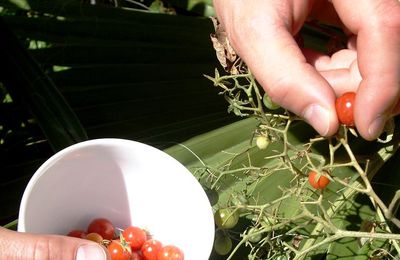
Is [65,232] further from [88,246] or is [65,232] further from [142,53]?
[142,53]

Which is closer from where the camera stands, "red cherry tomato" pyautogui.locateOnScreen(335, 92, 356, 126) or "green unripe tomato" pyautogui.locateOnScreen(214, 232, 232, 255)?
"red cherry tomato" pyautogui.locateOnScreen(335, 92, 356, 126)

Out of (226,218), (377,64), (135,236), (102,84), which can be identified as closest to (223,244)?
(226,218)

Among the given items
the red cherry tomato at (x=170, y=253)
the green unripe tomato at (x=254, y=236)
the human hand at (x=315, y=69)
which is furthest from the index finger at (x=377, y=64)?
the red cherry tomato at (x=170, y=253)

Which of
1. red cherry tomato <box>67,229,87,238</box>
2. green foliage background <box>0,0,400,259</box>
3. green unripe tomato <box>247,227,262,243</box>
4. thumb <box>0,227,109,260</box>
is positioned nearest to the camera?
thumb <box>0,227,109,260</box>

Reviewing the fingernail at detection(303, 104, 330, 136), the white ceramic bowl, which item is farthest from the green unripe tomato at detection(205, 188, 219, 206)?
the fingernail at detection(303, 104, 330, 136)

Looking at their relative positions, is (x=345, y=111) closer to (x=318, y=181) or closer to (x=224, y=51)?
(x=318, y=181)

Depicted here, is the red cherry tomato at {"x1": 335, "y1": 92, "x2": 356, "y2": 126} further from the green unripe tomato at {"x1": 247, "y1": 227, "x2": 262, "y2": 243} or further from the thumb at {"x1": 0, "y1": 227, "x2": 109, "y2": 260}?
the thumb at {"x1": 0, "y1": 227, "x2": 109, "y2": 260}

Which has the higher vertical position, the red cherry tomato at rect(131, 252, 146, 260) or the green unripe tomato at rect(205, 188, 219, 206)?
the green unripe tomato at rect(205, 188, 219, 206)
